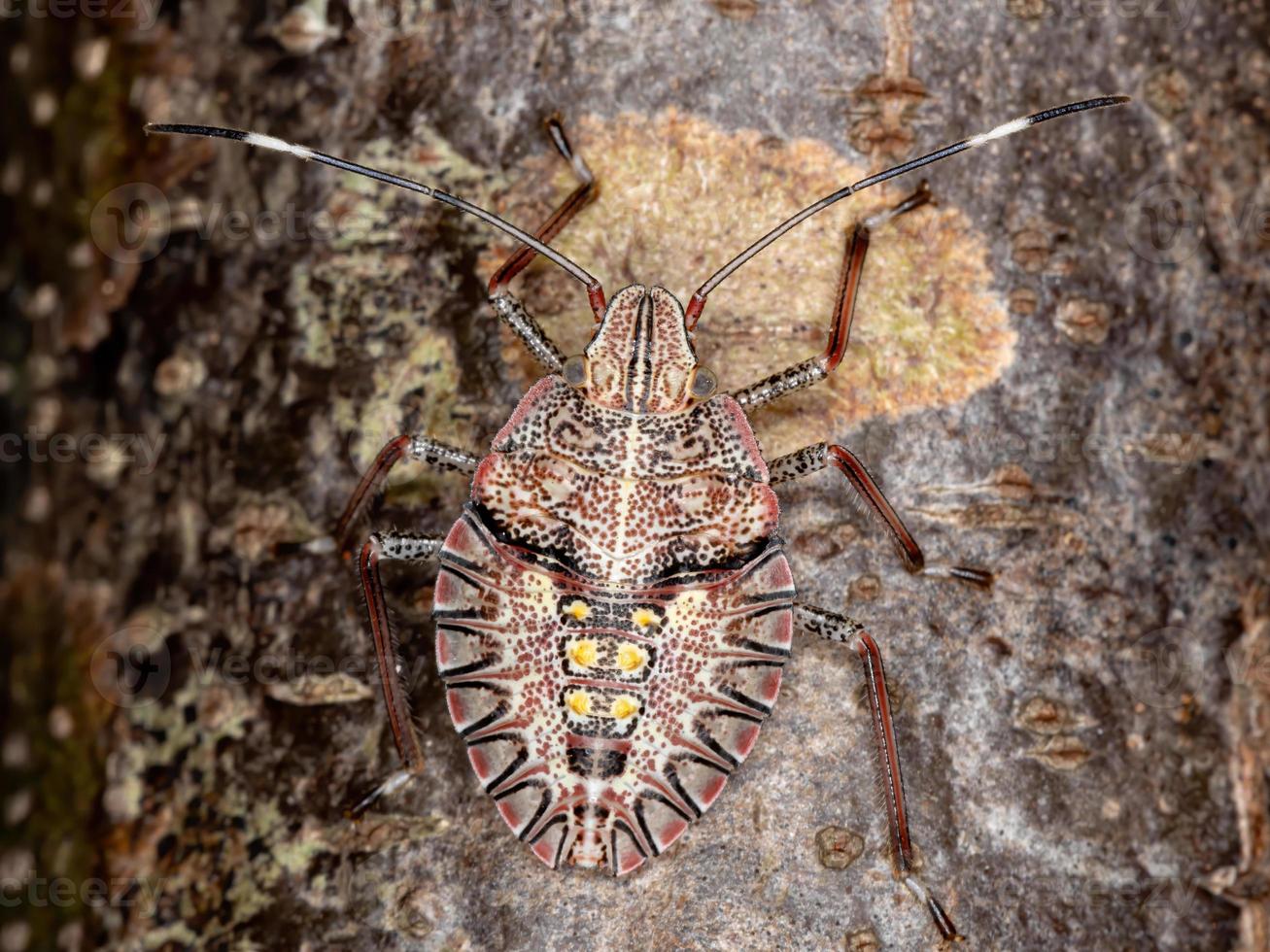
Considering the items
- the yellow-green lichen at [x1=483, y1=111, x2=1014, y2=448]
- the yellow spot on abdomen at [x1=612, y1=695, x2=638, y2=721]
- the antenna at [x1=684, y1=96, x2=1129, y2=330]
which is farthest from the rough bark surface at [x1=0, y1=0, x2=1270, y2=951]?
the yellow spot on abdomen at [x1=612, y1=695, x2=638, y2=721]

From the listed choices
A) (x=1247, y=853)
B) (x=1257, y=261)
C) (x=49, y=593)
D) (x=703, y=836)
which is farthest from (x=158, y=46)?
(x=1247, y=853)

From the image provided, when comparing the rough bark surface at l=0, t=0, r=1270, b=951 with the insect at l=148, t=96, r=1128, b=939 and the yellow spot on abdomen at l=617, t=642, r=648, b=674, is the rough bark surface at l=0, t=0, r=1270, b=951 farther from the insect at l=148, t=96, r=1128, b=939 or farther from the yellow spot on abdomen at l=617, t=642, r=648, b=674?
the yellow spot on abdomen at l=617, t=642, r=648, b=674

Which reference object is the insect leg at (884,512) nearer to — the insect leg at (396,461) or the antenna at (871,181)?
the antenna at (871,181)

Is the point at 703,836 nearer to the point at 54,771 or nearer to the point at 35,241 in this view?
the point at 54,771

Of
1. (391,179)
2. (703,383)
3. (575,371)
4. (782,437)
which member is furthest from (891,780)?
(391,179)

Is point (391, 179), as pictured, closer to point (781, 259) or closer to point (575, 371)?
point (575, 371)

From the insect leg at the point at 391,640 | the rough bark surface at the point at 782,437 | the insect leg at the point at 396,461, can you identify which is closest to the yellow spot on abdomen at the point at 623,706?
the rough bark surface at the point at 782,437
